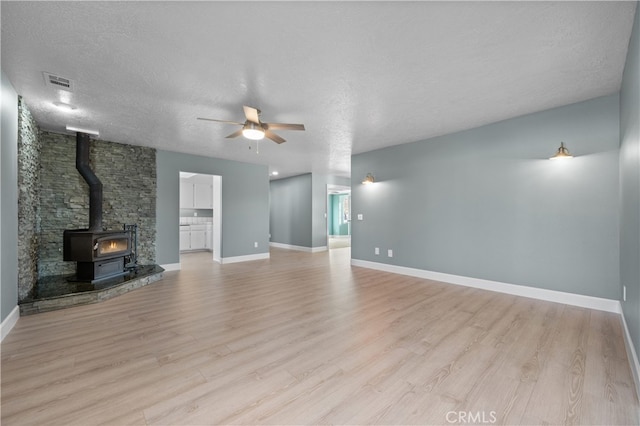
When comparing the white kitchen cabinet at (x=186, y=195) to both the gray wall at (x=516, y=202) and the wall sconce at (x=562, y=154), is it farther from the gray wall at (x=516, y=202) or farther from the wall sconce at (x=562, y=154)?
the wall sconce at (x=562, y=154)

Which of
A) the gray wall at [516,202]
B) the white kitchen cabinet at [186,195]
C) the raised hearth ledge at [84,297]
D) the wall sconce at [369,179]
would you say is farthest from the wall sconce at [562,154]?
the white kitchen cabinet at [186,195]

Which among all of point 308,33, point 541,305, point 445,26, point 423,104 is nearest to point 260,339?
point 308,33

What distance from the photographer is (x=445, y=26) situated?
1936 millimetres

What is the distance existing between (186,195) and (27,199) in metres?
5.01

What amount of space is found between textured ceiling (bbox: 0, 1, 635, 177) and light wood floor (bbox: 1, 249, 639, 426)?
255cm

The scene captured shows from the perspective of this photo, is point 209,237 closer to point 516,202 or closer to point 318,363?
point 318,363

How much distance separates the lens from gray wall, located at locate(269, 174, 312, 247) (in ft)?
28.2

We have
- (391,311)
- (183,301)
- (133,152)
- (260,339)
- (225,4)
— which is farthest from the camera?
(133,152)

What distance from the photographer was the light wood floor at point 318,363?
5.19 feet

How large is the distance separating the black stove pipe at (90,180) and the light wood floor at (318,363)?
1.54 metres

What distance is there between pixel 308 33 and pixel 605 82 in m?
3.24

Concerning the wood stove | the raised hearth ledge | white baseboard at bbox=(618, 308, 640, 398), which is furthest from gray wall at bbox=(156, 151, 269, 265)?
white baseboard at bbox=(618, 308, 640, 398)

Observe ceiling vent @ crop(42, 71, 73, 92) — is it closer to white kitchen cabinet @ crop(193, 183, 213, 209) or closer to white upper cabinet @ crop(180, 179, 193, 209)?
white upper cabinet @ crop(180, 179, 193, 209)

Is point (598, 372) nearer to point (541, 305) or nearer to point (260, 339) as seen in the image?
point (541, 305)
